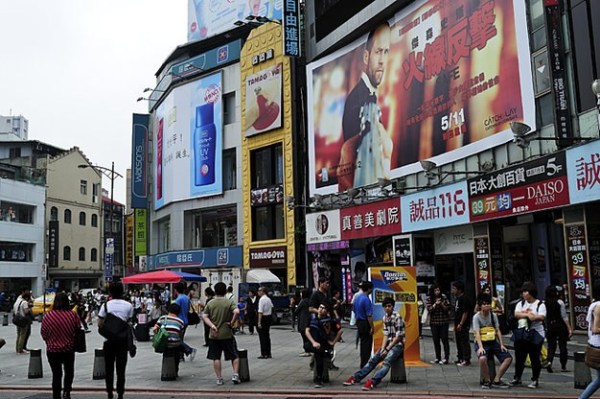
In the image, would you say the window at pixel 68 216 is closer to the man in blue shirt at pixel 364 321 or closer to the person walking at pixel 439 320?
the person walking at pixel 439 320

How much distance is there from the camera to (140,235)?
48.6 m

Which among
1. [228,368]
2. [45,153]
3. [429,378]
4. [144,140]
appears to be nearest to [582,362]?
[429,378]

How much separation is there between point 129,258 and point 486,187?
134 feet

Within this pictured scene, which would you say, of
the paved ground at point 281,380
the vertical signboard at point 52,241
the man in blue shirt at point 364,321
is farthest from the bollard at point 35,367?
the vertical signboard at point 52,241

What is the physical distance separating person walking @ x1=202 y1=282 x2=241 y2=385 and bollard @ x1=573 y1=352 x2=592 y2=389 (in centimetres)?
574

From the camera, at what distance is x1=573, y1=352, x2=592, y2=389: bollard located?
10344mm

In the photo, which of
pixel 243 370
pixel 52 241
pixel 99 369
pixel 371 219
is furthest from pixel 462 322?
pixel 52 241

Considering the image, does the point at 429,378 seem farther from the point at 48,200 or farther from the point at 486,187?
the point at 48,200

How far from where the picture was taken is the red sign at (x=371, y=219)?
25.0 metres

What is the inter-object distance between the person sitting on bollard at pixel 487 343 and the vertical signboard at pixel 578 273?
6614 mm

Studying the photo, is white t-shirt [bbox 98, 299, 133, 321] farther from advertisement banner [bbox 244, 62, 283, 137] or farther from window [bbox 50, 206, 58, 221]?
window [bbox 50, 206, 58, 221]

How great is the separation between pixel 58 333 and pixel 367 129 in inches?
770

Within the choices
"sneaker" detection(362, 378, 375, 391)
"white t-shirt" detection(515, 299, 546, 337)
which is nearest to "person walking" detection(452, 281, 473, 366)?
"white t-shirt" detection(515, 299, 546, 337)

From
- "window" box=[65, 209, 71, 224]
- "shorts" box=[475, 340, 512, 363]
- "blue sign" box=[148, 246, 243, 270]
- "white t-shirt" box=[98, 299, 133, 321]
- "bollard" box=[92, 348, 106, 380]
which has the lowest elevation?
"bollard" box=[92, 348, 106, 380]
